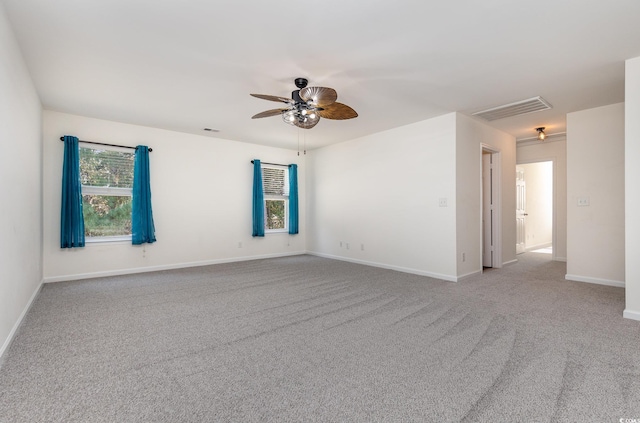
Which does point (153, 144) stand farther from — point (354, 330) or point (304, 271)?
point (354, 330)

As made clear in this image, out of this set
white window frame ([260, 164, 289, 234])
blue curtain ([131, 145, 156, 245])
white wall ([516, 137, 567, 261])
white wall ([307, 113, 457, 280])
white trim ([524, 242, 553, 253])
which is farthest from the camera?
white trim ([524, 242, 553, 253])

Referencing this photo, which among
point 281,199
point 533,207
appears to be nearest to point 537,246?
point 533,207

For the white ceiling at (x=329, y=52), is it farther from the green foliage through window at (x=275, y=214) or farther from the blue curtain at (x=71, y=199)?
the green foliage through window at (x=275, y=214)

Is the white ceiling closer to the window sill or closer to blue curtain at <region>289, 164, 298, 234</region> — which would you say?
the window sill

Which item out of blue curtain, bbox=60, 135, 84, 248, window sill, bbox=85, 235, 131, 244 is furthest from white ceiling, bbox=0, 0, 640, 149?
window sill, bbox=85, 235, 131, 244

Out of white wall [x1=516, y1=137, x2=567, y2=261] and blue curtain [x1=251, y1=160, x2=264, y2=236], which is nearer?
white wall [x1=516, y1=137, x2=567, y2=261]

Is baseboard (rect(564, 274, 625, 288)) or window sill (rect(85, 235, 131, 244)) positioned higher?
window sill (rect(85, 235, 131, 244))

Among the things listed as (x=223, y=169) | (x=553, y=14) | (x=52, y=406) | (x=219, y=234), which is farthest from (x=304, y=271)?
(x=553, y=14)

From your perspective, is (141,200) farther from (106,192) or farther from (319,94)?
(319,94)

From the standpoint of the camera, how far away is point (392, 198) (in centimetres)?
551

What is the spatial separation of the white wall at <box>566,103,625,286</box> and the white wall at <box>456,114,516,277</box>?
1.11m

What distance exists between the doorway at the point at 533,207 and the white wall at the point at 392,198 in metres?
3.96

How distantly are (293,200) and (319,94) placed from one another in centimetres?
447

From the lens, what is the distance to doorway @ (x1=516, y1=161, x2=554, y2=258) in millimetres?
7684
